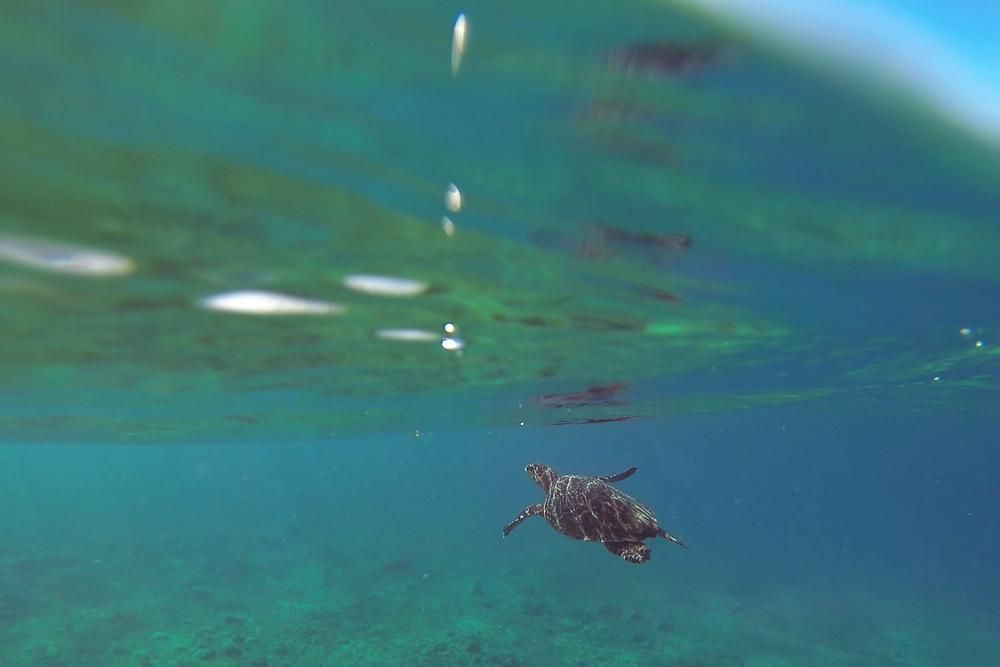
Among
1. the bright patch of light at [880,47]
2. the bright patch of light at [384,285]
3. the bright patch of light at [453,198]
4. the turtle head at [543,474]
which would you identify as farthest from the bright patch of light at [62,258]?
the turtle head at [543,474]

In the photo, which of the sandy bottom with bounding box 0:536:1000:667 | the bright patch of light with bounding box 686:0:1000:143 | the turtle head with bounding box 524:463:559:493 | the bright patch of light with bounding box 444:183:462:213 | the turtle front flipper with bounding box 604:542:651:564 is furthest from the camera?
the sandy bottom with bounding box 0:536:1000:667

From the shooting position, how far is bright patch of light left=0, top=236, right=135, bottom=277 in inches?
332

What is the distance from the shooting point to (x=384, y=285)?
37.0 feet

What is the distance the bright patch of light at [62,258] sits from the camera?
8430mm

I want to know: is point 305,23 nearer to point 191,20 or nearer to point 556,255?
point 191,20

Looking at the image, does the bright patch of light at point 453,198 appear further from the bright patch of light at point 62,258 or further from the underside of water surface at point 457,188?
the bright patch of light at point 62,258

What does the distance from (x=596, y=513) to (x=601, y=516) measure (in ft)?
0.52

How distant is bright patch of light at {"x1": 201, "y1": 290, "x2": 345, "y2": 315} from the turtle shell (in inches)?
257

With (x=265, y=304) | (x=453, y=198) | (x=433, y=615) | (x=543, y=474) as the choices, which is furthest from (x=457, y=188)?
(x=433, y=615)

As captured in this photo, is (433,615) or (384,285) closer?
(384,285)

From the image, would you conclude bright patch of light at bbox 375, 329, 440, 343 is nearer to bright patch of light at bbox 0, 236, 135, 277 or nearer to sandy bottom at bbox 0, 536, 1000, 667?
bright patch of light at bbox 0, 236, 135, 277

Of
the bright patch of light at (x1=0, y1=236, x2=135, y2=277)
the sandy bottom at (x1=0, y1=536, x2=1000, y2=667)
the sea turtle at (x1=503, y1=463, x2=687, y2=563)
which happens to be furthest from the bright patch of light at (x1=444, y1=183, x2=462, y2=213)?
the sandy bottom at (x1=0, y1=536, x2=1000, y2=667)

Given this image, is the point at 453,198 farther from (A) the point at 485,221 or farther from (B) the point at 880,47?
(B) the point at 880,47

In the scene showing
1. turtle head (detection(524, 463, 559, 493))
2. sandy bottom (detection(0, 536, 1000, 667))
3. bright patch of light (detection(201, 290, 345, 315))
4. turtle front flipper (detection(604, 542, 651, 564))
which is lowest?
sandy bottom (detection(0, 536, 1000, 667))
